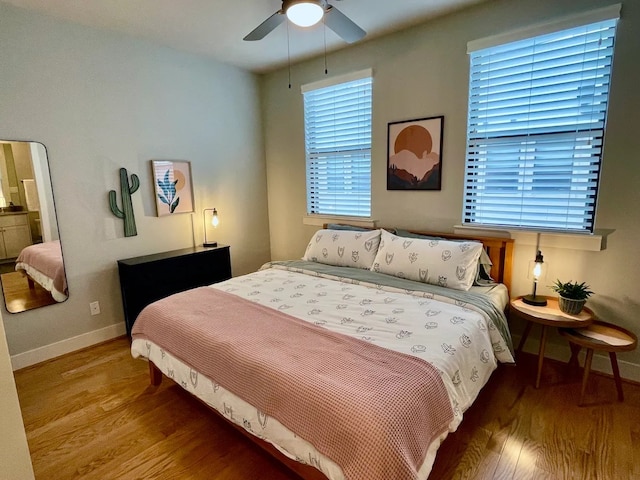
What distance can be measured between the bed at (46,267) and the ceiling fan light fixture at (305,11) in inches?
97.0

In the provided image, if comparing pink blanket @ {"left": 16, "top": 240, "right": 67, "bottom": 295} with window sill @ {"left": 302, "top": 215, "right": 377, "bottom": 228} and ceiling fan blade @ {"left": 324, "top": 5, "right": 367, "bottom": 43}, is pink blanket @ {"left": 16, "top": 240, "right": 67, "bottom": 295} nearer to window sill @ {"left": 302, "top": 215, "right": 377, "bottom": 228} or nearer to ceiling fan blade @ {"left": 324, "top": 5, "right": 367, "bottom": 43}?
window sill @ {"left": 302, "top": 215, "right": 377, "bottom": 228}

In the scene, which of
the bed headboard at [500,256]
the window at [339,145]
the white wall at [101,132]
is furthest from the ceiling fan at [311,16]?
the bed headboard at [500,256]

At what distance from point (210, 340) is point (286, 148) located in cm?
278

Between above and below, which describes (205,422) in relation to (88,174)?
below

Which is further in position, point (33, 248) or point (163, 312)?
point (33, 248)

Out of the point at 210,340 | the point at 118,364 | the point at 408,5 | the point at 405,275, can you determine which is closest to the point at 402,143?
the point at 408,5

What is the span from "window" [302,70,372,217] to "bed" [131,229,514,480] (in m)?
0.95

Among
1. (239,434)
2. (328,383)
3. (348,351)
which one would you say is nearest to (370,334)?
(348,351)

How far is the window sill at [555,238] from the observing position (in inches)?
89.7

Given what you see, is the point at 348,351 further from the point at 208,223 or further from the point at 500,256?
the point at 208,223

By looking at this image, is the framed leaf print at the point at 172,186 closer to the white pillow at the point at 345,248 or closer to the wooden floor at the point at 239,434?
the white pillow at the point at 345,248

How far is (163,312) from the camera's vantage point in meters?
2.12

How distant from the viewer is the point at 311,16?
1.96 meters

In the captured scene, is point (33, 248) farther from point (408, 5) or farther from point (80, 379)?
point (408, 5)
